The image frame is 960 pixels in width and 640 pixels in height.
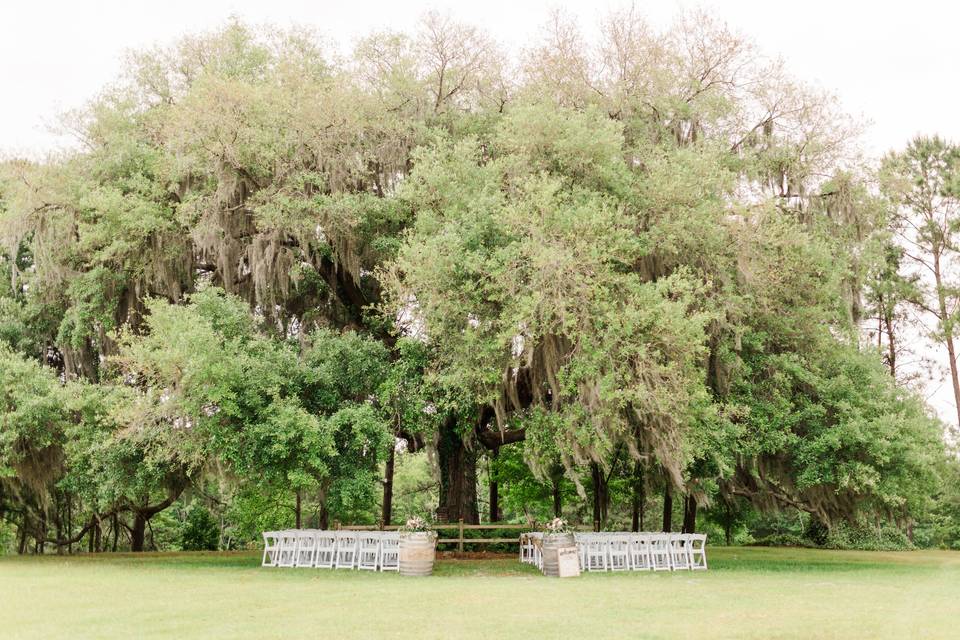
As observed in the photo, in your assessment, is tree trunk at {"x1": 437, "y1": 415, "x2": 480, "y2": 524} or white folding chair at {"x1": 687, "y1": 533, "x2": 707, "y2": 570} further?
tree trunk at {"x1": 437, "y1": 415, "x2": 480, "y2": 524}

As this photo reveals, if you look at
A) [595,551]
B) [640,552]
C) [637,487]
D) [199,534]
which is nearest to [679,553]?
[640,552]

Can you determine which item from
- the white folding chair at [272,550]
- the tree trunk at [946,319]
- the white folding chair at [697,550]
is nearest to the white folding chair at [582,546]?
the white folding chair at [697,550]

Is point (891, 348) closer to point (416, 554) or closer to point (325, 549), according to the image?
point (416, 554)

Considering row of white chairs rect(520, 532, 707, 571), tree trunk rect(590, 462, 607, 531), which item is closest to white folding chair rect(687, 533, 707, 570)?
row of white chairs rect(520, 532, 707, 571)

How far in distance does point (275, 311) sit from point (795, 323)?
1157cm

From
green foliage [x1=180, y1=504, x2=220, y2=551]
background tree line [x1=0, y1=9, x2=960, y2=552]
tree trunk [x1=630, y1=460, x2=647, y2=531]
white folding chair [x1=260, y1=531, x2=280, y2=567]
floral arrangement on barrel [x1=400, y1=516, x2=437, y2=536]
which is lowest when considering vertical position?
green foliage [x1=180, y1=504, x2=220, y2=551]

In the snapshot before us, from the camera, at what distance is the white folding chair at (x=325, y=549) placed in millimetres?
14703

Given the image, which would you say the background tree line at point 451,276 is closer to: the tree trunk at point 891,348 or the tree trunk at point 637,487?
the tree trunk at point 637,487

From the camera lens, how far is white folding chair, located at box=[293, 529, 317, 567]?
14.9 m

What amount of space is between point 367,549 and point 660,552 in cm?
542

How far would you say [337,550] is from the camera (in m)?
14.6

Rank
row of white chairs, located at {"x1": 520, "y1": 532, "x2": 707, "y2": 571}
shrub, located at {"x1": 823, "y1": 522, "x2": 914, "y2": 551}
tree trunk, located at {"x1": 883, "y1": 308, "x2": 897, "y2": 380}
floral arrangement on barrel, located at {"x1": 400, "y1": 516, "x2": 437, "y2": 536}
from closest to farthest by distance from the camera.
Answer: floral arrangement on barrel, located at {"x1": 400, "y1": 516, "x2": 437, "y2": 536}, row of white chairs, located at {"x1": 520, "y1": 532, "x2": 707, "y2": 571}, tree trunk, located at {"x1": 883, "y1": 308, "x2": 897, "y2": 380}, shrub, located at {"x1": 823, "y1": 522, "x2": 914, "y2": 551}

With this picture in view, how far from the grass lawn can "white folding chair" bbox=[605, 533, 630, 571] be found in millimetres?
828

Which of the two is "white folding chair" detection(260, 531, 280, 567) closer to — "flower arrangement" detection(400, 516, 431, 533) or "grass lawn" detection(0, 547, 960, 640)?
"grass lawn" detection(0, 547, 960, 640)
